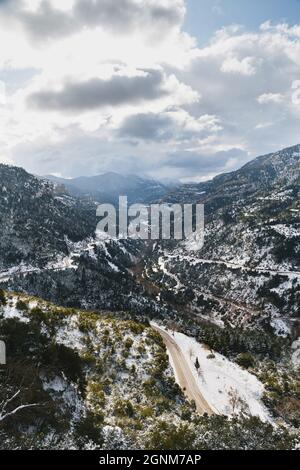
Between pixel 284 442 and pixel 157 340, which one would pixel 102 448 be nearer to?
pixel 284 442

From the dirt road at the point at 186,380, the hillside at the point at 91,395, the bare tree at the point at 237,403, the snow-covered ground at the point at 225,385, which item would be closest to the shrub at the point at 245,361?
the snow-covered ground at the point at 225,385

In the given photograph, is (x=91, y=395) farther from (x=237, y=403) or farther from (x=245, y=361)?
(x=245, y=361)

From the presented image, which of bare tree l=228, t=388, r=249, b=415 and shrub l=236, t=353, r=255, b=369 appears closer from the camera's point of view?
bare tree l=228, t=388, r=249, b=415

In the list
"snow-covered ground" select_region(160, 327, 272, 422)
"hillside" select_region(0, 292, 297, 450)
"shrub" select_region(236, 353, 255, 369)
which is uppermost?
"hillside" select_region(0, 292, 297, 450)

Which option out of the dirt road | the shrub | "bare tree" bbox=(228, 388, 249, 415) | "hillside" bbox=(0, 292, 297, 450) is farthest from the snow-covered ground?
"hillside" bbox=(0, 292, 297, 450)

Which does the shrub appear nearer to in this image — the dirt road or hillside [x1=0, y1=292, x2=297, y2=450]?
the dirt road

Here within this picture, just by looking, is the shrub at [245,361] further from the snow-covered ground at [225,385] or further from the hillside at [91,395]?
the hillside at [91,395]
